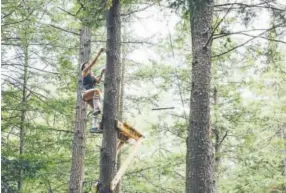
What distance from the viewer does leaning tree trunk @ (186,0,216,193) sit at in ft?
16.5

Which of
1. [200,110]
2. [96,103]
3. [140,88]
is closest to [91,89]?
[96,103]

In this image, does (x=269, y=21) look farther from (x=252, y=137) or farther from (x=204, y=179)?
(x=252, y=137)

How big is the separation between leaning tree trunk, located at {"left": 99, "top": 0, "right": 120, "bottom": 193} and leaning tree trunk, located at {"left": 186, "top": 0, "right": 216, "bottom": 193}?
3.35 feet

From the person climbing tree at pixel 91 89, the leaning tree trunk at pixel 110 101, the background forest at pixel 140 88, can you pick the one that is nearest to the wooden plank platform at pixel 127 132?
the leaning tree trunk at pixel 110 101

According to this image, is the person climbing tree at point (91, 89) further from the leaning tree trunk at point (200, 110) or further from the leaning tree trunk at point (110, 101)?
the leaning tree trunk at point (200, 110)

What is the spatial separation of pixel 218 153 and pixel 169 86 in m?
2.43

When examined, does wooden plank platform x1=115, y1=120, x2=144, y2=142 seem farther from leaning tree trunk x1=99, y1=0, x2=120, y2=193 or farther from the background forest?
the background forest

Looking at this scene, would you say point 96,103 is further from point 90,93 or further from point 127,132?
point 127,132

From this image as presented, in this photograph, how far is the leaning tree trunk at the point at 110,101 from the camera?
5121 millimetres

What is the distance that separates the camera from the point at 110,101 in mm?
5199

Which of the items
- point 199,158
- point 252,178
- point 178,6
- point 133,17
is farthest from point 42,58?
point 252,178

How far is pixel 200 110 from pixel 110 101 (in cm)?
120

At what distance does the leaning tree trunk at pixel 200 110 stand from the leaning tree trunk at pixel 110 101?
3.35ft

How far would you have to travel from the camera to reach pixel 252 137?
35.8 ft
